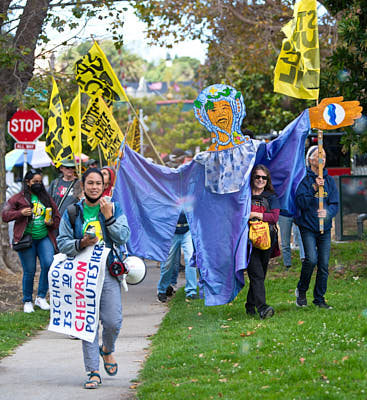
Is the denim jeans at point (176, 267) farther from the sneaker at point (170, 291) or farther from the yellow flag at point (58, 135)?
the yellow flag at point (58, 135)

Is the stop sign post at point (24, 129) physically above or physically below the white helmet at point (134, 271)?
above

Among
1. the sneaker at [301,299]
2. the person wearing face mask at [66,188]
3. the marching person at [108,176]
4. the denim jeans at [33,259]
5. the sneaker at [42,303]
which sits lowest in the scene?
the sneaker at [42,303]

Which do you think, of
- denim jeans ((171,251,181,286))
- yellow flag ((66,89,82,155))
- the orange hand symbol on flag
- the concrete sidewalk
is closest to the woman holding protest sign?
the concrete sidewalk

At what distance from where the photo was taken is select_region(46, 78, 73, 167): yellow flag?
10188 millimetres

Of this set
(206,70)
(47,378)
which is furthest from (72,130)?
(206,70)

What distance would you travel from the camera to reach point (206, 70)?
23344 mm

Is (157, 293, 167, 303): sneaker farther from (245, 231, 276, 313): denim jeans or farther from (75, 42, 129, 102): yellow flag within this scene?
(75, 42, 129, 102): yellow flag

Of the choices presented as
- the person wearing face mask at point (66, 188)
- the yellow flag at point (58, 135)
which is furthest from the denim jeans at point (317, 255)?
Result: the person wearing face mask at point (66, 188)

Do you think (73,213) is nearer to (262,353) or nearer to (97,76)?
(262,353)

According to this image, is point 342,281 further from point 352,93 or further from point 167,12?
point 167,12

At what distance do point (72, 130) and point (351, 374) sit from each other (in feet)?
18.9

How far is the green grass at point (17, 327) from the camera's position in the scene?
8.47m

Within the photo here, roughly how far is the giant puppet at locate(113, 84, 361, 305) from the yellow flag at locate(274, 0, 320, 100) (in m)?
0.43

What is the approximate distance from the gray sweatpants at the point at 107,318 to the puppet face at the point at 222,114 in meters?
2.94
